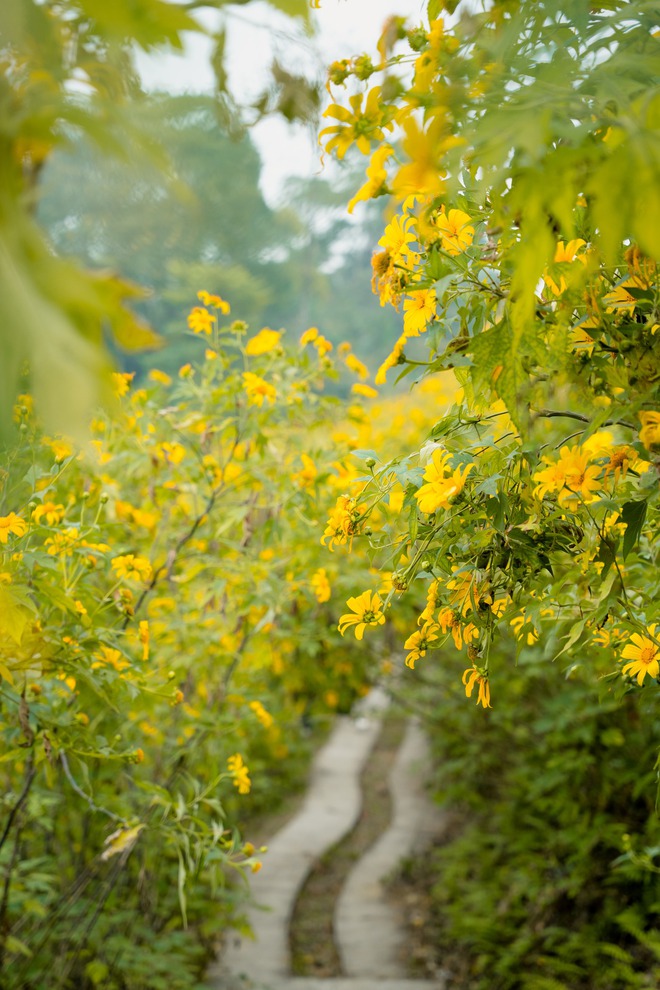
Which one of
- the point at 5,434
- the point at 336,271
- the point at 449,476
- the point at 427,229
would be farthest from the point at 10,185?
the point at 336,271

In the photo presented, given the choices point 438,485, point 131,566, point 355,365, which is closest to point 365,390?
point 355,365

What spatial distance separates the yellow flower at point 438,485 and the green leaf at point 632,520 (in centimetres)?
21

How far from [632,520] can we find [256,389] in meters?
1.25

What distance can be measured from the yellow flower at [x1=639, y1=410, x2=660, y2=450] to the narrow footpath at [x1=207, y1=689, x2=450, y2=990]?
8.26 ft

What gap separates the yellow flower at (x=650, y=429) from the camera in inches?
33.9

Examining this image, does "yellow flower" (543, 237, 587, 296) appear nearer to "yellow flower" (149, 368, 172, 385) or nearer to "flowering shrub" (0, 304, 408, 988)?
"flowering shrub" (0, 304, 408, 988)

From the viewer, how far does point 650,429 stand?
0.86 meters

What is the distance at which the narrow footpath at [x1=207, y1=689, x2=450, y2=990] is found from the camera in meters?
3.52

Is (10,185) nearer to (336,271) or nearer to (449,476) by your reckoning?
(449,476)

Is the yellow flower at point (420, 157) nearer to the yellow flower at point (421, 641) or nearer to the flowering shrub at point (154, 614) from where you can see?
the yellow flower at point (421, 641)

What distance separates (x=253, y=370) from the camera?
2174 millimetres

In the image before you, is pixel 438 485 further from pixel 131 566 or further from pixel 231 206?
pixel 231 206

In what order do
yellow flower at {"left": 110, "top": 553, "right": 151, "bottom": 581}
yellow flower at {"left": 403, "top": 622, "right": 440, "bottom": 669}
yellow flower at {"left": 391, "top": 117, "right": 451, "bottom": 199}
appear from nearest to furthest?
yellow flower at {"left": 391, "top": 117, "right": 451, "bottom": 199}
yellow flower at {"left": 403, "top": 622, "right": 440, "bottom": 669}
yellow flower at {"left": 110, "top": 553, "right": 151, "bottom": 581}

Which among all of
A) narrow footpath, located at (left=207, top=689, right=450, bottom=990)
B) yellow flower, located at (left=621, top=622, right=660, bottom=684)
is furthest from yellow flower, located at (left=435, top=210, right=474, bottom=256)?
narrow footpath, located at (left=207, top=689, right=450, bottom=990)
